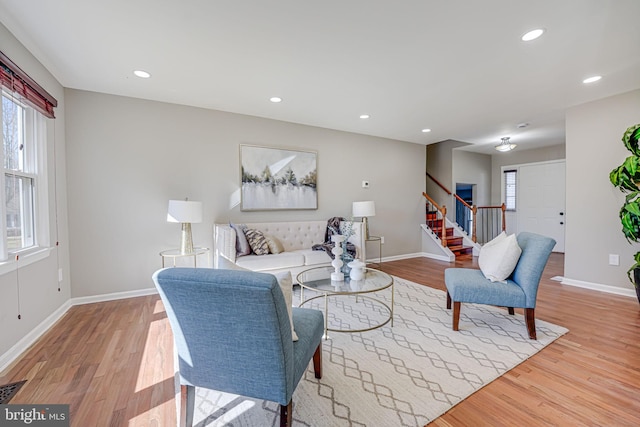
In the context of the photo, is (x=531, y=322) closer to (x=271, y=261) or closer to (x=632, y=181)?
(x=632, y=181)

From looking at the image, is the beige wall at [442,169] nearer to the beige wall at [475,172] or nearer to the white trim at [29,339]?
the beige wall at [475,172]

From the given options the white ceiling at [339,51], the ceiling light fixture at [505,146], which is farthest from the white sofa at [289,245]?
the ceiling light fixture at [505,146]

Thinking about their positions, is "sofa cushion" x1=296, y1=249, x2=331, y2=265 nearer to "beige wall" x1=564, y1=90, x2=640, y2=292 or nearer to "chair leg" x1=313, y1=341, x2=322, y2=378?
"chair leg" x1=313, y1=341, x2=322, y2=378

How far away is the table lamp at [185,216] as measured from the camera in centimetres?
317

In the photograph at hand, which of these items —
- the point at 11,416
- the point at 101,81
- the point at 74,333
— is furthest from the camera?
the point at 101,81

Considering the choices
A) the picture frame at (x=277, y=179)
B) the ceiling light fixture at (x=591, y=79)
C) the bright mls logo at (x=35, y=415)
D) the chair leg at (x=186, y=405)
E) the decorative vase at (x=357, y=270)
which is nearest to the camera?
the chair leg at (x=186, y=405)

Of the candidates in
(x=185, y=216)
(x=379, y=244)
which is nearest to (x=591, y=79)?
(x=379, y=244)

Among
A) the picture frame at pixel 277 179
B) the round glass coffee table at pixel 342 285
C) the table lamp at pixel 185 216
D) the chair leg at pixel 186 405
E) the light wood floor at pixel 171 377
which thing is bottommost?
the light wood floor at pixel 171 377

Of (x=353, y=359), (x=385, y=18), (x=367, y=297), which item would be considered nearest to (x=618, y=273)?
(x=367, y=297)

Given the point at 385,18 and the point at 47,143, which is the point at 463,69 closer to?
the point at 385,18

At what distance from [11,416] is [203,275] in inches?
59.0

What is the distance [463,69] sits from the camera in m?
2.74

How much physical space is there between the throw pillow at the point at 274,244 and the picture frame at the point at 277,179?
1.73ft

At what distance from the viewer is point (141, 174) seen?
3.45 metres
